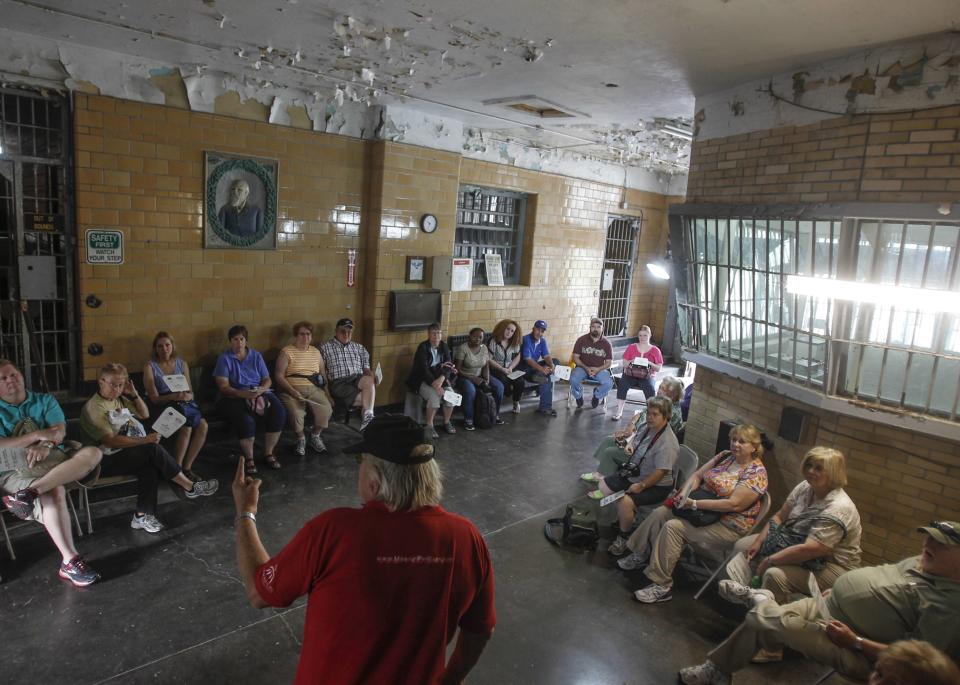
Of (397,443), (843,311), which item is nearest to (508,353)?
(843,311)

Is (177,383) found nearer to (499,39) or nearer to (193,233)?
(193,233)

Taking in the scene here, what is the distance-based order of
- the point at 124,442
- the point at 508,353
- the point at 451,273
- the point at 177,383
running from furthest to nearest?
the point at 508,353 < the point at 451,273 < the point at 177,383 < the point at 124,442

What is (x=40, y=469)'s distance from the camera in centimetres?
388

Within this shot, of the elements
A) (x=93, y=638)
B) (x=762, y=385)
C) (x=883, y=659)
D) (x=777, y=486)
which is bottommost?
(x=93, y=638)

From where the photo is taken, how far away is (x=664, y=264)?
10.6 meters

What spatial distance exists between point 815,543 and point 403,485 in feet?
9.31

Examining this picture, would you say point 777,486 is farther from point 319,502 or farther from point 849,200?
point 319,502

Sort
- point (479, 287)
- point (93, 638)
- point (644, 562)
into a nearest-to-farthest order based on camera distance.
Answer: point (93, 638) → point (644, 562) → point (479, 287)

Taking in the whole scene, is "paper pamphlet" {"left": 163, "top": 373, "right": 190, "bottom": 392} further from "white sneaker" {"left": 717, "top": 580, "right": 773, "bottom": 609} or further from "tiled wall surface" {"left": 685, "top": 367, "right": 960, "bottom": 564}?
"tiled wall surface" {"left": 685, "top": 367, "right": 960, "bottom": 564}

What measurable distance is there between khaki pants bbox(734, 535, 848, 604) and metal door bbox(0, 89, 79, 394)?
18.9ft

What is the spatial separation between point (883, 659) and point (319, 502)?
4.05m

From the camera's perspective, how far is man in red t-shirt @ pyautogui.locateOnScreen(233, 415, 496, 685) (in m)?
1.60

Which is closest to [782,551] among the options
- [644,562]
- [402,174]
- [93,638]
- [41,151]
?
[644,562]

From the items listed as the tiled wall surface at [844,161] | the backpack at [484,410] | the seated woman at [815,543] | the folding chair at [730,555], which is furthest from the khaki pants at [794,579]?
the backpack at [484,410]
